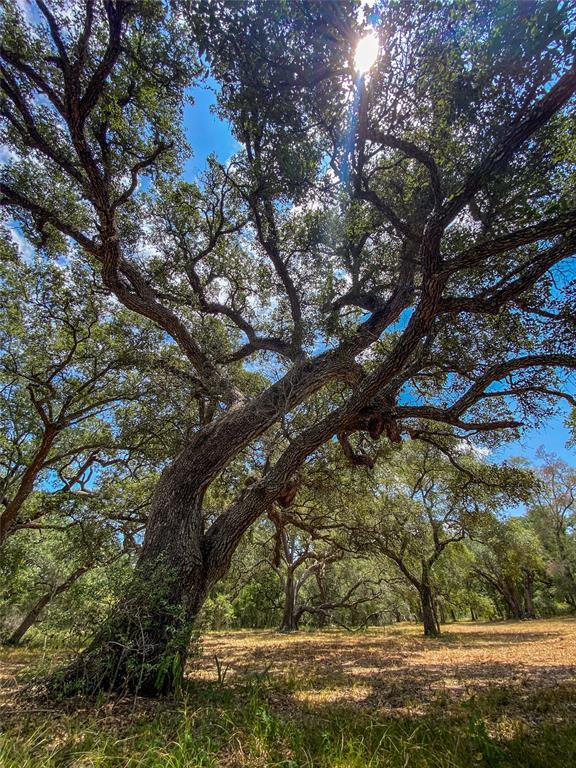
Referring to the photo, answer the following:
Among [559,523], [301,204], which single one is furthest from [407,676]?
[559,523]

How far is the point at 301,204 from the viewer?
6.57m

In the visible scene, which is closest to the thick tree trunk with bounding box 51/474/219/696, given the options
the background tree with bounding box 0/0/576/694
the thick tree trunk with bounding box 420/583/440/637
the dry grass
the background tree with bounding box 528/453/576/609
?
the background tree with bounding box 0/0/576/694

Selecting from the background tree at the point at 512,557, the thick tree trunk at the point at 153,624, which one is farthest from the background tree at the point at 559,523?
the thick tree trunk at the point at 153,624

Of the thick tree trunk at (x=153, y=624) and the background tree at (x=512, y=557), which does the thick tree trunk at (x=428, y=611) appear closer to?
the background tree at (x=512, y=557)

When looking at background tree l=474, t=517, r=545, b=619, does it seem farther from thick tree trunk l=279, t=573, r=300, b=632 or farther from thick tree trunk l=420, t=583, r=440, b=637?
thick tree trunk l=279, t=573, r=300, b=632

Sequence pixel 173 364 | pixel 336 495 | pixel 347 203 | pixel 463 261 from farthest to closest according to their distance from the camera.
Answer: pixel 336 495
pixel 173 364
pixel 347 203
pixel 463 261

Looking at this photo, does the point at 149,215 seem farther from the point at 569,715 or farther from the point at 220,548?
the point at 569,715

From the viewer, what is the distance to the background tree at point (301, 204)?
13.0 ft

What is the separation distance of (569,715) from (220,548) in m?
4.02

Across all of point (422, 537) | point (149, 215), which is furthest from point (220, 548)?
point (422, 537)

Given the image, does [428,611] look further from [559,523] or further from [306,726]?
[559,523]

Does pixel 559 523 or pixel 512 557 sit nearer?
pixel 512 557

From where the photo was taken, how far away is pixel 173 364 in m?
8.21

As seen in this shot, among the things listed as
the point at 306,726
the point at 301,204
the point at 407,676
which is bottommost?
the point at 407,676
